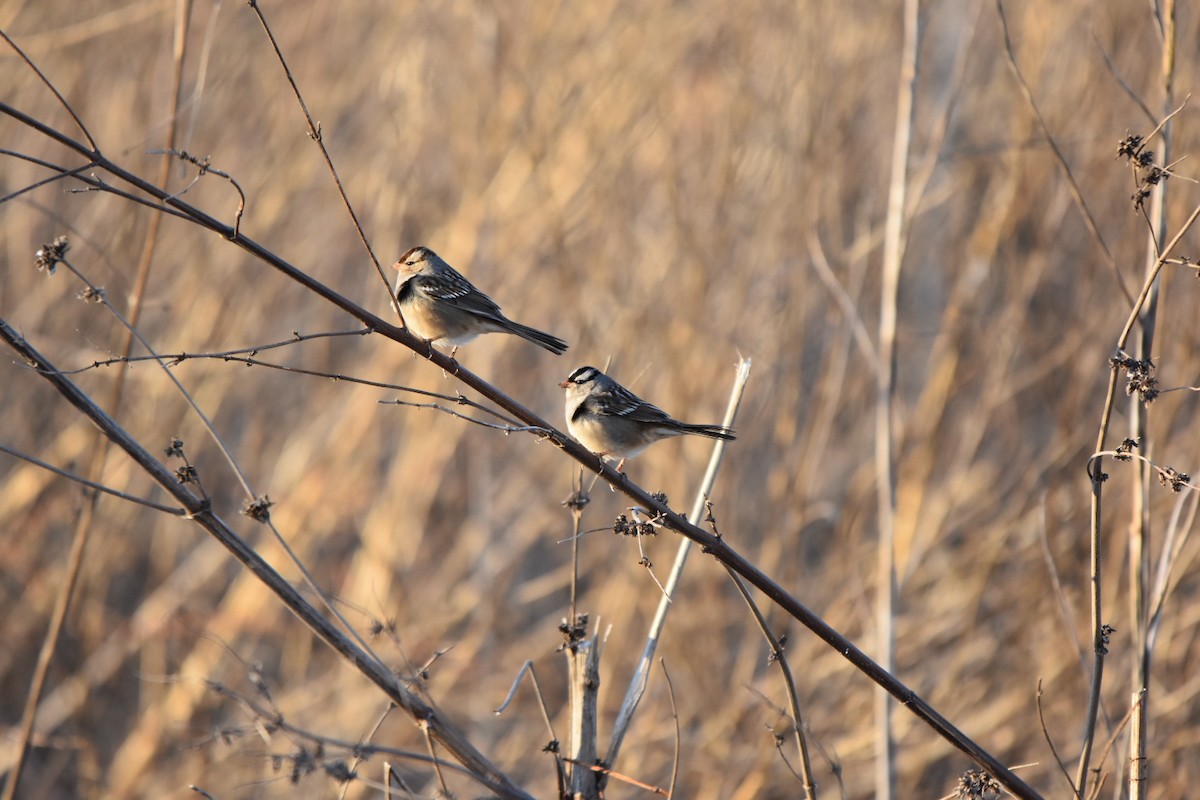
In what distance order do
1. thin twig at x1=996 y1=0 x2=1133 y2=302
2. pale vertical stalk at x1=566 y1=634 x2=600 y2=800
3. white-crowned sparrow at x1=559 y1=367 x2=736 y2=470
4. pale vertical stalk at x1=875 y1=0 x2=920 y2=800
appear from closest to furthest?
pale vertical stalk at x1=566 y1=634 x2=600 y2=800, thin twig at x1=996 y1=0 x2=1133 y2=302, white-crowned sparrow at x1=559 y1=367 x2=736 y2=470, pale vertical stalk at x1=875 y1=0 x2=920 y2=800

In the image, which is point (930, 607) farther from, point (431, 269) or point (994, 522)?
point (431, 269)

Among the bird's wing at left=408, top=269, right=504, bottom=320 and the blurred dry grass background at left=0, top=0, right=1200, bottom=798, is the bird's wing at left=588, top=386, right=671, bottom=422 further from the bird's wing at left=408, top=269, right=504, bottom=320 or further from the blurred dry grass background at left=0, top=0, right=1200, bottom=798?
the blurred dry grass background at left=0, top=0, right=1200, bottom=798

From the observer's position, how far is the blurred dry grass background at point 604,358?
18.3 ft

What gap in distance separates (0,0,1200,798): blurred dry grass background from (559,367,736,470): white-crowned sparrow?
1800 millimetres

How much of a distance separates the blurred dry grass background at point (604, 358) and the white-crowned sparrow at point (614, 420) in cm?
180

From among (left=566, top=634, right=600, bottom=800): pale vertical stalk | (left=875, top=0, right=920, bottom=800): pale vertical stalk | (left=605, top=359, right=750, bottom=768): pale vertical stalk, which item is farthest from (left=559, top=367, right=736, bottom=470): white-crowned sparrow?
(left=566, top=634, right=600, bottom=800): pale vertical stalk

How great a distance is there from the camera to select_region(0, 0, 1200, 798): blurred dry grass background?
558cm

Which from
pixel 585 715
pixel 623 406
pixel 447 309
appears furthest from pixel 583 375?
pixel 585 715

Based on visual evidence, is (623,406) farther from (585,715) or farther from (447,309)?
(585,715)

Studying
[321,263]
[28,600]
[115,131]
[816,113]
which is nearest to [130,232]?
[115,131]

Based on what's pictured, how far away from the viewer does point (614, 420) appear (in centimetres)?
377

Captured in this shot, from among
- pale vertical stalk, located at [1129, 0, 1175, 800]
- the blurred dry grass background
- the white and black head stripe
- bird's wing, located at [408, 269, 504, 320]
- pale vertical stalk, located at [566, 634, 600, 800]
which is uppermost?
the blurred dry grass background

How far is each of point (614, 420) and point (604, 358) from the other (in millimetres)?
2215

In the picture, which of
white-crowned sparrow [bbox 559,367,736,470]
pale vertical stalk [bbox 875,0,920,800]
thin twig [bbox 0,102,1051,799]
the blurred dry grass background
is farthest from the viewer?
the blurred dry grass background
